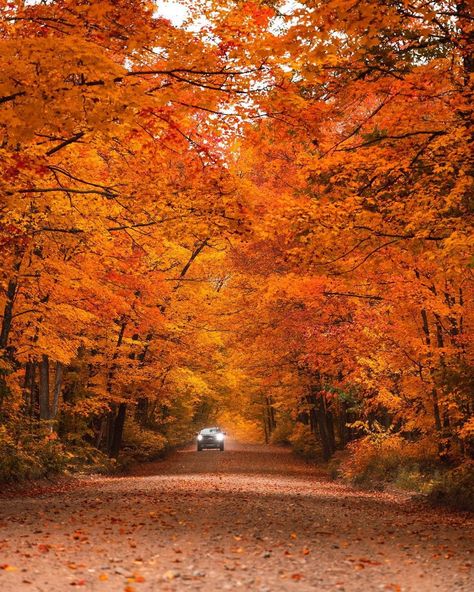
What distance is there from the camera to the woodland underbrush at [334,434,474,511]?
460 inches

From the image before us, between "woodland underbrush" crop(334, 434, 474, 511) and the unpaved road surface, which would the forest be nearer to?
"woodland underbrush" crop(334, 434, 474, 511)

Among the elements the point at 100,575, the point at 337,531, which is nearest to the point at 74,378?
the point at 337,531

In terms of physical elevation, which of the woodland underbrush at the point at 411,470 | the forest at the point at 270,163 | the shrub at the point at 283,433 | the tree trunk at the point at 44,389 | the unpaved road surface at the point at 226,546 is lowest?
the unpaved road surface at the point at 226,546

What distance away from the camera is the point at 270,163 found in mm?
12984

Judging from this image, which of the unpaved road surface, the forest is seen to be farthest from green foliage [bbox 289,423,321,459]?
the unpaved road surface

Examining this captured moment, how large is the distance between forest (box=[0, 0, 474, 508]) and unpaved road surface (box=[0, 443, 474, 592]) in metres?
2.88

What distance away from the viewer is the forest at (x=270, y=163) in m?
8.00

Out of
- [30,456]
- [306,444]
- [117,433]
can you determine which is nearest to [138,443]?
[117,433]

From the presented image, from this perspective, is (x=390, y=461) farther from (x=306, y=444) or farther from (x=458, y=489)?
(x=306, y=444)

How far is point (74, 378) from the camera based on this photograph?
827 inches

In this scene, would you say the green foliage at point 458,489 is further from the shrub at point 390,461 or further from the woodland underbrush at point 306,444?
the woodland underbrush at point 306,444

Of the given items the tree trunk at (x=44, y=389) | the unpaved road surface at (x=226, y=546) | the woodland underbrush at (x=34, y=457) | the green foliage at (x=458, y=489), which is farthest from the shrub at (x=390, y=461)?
the tree trunk at (x=44, y=389)

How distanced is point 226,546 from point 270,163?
7944mm

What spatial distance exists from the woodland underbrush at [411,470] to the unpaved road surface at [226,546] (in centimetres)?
61
